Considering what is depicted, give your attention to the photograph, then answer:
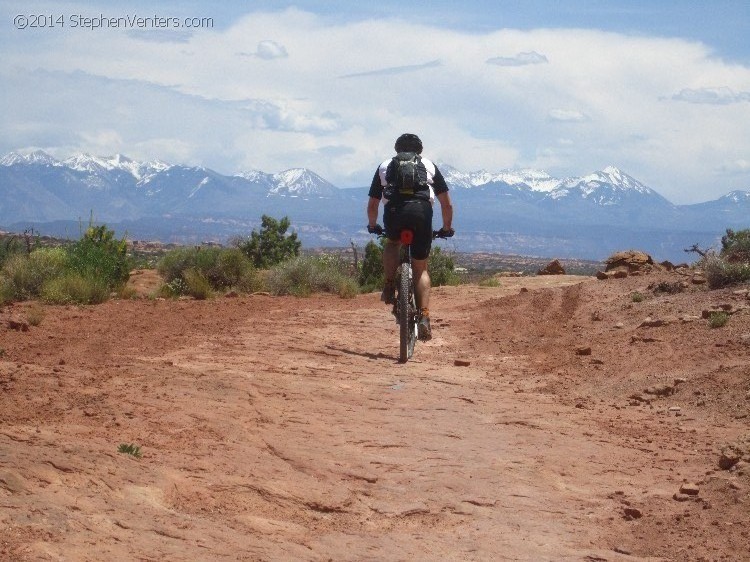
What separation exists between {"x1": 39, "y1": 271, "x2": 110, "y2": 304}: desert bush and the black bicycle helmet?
20.6 feet

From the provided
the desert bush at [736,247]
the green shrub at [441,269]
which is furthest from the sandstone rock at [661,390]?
the green shrub at [441,269]

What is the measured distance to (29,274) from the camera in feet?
47.9

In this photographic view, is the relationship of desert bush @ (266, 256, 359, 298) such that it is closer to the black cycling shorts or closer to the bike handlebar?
the bike handlebar

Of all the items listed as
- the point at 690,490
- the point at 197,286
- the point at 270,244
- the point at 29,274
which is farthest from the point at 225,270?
the point at 690,490

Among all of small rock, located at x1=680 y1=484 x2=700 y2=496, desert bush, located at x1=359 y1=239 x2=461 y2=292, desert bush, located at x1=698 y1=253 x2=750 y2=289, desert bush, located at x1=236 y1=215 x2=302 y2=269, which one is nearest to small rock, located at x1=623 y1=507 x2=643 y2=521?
small rock, located at x1=680 y1=484 x2=700 y2=496

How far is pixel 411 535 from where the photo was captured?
4695 millimetres

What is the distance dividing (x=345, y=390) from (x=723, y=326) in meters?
4.40

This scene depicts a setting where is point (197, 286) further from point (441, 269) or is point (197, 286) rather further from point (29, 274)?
point (441, 269)

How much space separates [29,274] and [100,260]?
1307mm

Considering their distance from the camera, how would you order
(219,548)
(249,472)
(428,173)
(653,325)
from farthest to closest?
1. (653,325)
2. (428,173)
3. (249,472)
4. (219,548)

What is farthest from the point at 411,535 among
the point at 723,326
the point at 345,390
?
the point at 723,326

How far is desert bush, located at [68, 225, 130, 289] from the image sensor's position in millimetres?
15148

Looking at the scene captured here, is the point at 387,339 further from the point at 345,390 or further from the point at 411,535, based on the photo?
the point at 411,535

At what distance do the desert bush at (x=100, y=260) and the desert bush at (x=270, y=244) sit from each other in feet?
29.9
